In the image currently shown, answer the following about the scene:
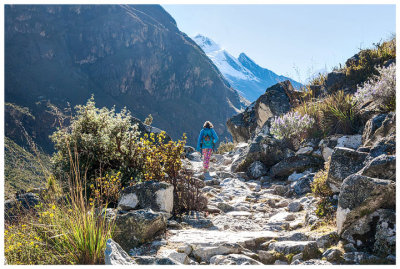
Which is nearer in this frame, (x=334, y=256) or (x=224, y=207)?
(x=334, y=256)

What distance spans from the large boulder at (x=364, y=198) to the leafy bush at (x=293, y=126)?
7.10m

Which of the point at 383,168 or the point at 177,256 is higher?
the point at 383,168

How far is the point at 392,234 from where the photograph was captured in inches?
134

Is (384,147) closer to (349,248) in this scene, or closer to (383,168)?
(383,168)

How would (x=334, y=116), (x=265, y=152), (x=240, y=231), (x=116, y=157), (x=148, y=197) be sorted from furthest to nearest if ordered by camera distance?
(x=265, y=152) < (x=334, y=116) < (x=116, y=157) < (x=148, y=197) < (x=240, y=231)

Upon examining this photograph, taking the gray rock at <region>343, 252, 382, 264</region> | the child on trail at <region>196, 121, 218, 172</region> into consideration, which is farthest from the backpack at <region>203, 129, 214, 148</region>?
the gray rock at <region>343, 252, 382, 264</region>

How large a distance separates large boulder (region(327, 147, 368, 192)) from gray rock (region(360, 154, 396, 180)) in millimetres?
1029

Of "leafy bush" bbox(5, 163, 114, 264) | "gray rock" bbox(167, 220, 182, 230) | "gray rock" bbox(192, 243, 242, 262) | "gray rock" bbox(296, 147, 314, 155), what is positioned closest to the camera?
"leafy bush" bbox(5, 163, 114, 264)

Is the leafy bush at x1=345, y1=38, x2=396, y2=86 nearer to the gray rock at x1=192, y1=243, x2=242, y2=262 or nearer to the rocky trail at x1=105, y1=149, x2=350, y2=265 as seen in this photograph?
the rocky trail at x1=105, y1=149, x2=350, y2=265

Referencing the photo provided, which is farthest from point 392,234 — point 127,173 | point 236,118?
point 236,118

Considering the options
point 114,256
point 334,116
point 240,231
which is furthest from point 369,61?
point 114,256

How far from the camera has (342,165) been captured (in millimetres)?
5387

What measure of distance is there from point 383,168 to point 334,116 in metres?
6.77

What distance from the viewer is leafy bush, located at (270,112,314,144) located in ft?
35.4
